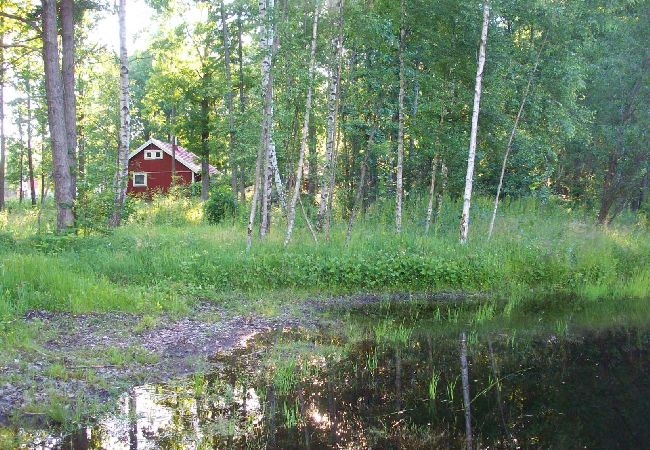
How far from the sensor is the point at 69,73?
15492 millimetres

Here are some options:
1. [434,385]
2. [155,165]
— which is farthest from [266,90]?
[155,165]

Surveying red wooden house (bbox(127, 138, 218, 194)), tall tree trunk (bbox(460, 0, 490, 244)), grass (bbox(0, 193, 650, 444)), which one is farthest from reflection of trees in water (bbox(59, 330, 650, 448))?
red wooden house (bbox(127, 138, 218, 194))

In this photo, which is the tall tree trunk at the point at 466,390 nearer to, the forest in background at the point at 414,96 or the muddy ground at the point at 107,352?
the muddy ground at the point at 107,352

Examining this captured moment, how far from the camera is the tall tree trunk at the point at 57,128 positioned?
13570 mm

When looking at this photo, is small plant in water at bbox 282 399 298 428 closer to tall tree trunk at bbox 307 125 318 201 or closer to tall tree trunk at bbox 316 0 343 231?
tall tree trunk at bbox 316 0 343 231

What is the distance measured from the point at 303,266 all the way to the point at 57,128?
760 cm

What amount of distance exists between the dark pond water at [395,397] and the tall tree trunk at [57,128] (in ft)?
26.7

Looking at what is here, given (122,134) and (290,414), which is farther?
(122,134)

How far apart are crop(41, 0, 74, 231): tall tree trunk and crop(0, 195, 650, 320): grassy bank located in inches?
49.1

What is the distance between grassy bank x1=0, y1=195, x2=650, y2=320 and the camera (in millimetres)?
10055

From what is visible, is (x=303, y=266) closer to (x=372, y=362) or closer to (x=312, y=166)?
(x=372, y=362)

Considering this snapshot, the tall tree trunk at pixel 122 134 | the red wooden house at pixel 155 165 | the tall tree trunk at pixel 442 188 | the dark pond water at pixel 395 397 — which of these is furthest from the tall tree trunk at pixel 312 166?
the red wooden house at pixel 155 165

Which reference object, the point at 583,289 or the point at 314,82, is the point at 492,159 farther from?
the point at 314,82

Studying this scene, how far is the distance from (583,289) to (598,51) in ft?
32.7
